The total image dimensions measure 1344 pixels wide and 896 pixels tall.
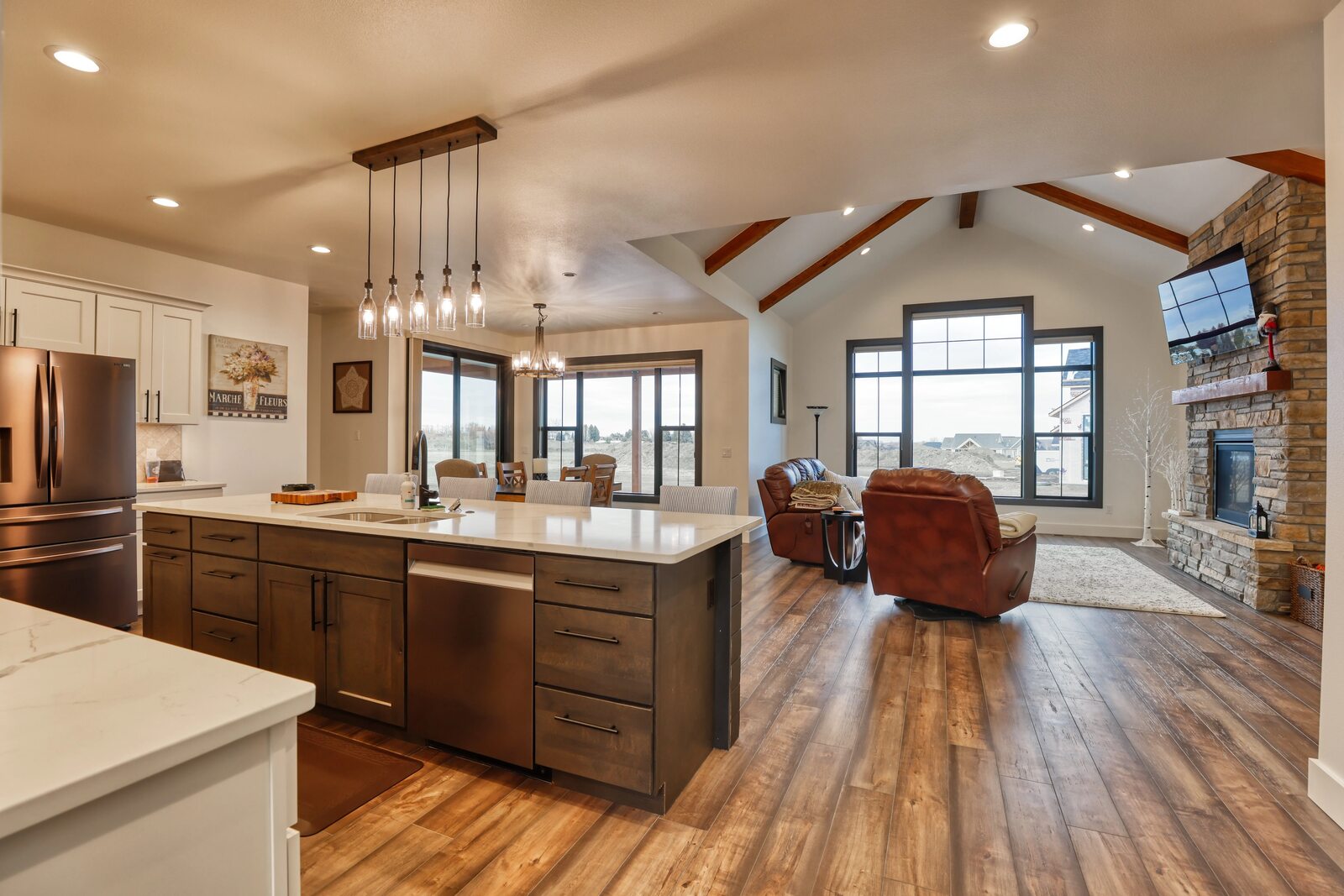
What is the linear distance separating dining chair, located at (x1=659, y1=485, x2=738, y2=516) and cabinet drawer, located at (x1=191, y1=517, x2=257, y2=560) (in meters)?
1.88

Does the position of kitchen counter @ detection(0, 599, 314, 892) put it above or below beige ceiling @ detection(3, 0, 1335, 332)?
below

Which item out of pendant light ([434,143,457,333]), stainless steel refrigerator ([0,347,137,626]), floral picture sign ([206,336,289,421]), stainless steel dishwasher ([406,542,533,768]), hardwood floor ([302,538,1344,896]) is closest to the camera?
hardwood floor ([302,538,1344,896])

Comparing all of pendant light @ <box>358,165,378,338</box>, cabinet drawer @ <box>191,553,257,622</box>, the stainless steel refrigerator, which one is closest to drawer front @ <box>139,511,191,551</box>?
cabinet drawer @ <box>191,553,257,622</box>

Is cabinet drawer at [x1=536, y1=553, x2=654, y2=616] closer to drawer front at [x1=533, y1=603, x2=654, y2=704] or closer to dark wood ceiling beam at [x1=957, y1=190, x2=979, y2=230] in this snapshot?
drawer front at [x1=533, y1=603, x2=654, y2=704]

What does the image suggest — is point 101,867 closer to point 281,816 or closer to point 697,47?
point 281,816

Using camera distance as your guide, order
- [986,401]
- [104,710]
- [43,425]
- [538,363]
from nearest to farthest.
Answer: [104,710] → [43,425] → [538,363] → [986,401]

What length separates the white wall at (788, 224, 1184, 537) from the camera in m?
7.69

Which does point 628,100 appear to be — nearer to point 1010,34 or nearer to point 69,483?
point 1010,34

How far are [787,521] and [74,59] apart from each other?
5.37 metres

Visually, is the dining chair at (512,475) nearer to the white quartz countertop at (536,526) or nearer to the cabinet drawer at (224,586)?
the white quartz countertop at (536,526)

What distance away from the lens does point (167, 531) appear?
310 cm

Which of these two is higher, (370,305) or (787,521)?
(370,305)

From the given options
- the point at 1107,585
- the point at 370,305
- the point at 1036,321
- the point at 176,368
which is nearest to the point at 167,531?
the point at 370,305

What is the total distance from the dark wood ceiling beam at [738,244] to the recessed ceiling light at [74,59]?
434 centimetres
